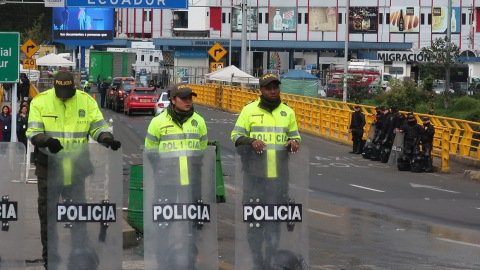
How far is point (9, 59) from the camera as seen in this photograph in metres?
12.8

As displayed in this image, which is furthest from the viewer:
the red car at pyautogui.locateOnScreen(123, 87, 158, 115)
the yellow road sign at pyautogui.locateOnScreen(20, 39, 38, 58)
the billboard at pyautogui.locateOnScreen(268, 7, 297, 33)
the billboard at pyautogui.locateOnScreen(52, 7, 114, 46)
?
the billboard at pyautogui.locateOnScreen(268, 7, 297, 33)

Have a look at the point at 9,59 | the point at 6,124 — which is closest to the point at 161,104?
the point at 6,124

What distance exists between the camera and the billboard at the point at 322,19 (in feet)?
270

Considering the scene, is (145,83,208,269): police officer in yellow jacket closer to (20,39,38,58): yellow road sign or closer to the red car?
the red car

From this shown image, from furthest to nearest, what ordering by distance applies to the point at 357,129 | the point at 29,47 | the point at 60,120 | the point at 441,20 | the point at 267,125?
1. the point at 441,20
2. the point at 29,47
3. the point at 357,129
4. the point at 267,125
5. the point at 60,120

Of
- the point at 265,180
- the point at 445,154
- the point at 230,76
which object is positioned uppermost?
the point at 230,76

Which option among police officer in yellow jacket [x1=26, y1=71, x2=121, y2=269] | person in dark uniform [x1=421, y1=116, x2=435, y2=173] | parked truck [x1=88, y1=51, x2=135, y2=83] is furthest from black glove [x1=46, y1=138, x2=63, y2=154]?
parked truck [x1=88, y1=51, x2=135, y2=83]

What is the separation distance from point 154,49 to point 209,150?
236ft

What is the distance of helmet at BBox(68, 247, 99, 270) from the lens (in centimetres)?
680

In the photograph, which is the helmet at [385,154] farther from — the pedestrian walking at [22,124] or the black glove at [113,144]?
the black glove at [113,144]

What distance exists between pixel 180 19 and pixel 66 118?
79.7 meters

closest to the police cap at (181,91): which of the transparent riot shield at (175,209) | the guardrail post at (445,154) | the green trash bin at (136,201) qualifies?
the transparent riot shield at (175,209)

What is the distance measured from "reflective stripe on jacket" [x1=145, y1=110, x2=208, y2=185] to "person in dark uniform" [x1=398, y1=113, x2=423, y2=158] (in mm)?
15250

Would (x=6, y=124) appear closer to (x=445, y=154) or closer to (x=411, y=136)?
(x=411, y=136)
